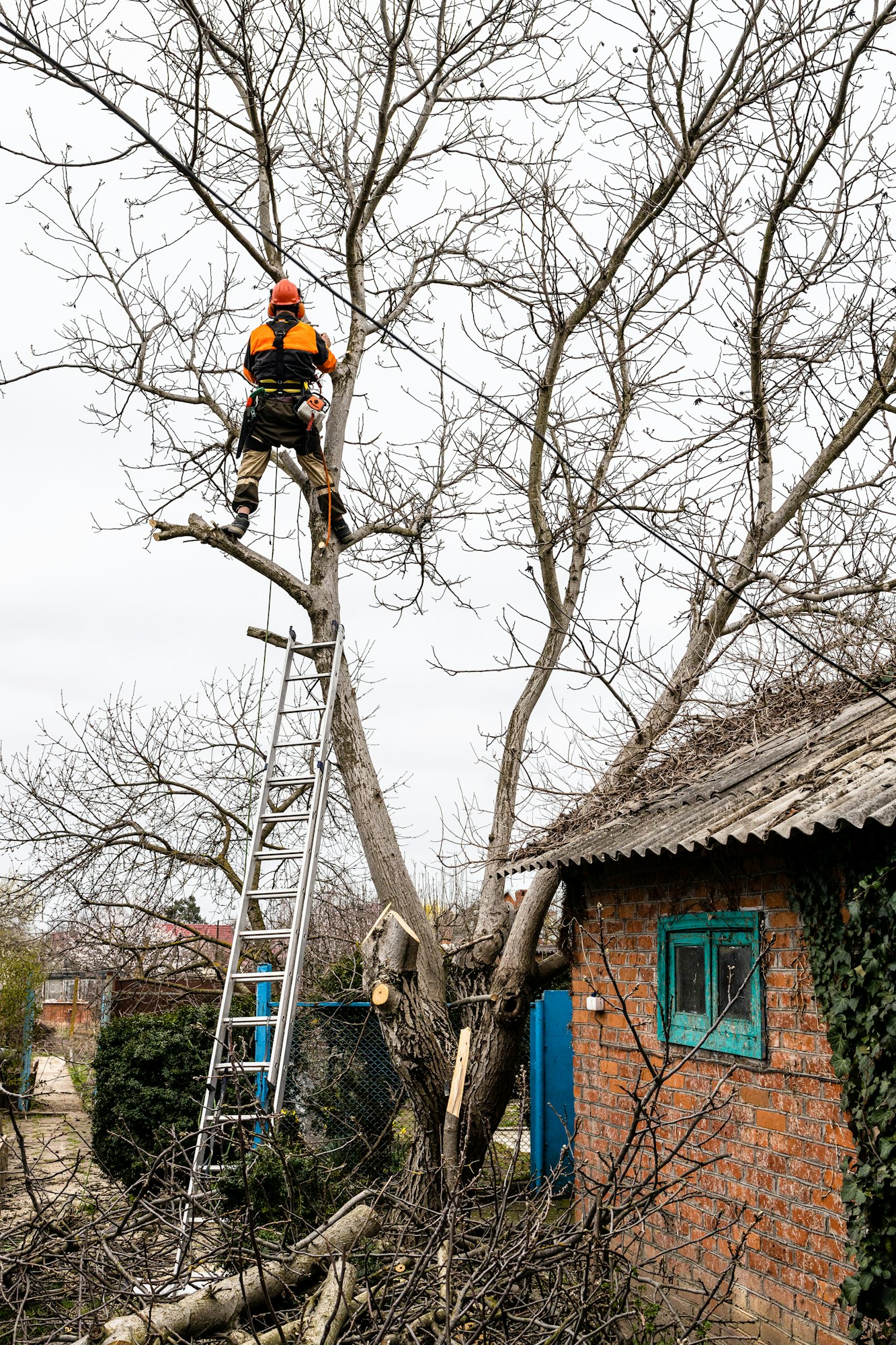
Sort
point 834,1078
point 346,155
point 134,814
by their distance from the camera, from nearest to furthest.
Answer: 1. point 834,1078
2. point 346,155
3. point 134,814

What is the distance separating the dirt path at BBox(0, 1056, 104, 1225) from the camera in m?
8.22

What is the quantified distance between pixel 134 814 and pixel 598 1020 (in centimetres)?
603

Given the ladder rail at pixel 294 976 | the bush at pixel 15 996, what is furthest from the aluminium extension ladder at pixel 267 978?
the bush at pixel 15 996

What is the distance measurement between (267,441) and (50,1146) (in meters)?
A: 11.1

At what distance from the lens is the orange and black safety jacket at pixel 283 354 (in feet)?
27.1

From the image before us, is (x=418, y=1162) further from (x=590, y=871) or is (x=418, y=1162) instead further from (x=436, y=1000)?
(x=590, y=871)

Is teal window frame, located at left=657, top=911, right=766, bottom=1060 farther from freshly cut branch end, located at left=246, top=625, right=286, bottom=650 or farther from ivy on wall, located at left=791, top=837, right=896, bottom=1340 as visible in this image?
freshly cut branch end, located at left=246, top=625, right=286, bottom=650

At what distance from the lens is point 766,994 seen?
545 cm

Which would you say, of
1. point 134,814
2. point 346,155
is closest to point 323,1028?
point 134,814

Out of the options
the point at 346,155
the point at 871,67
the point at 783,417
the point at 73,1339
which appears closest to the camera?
the point at 73,1339

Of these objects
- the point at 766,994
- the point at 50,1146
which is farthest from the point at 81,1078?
the point at 766,994

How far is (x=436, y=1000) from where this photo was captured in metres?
8.40

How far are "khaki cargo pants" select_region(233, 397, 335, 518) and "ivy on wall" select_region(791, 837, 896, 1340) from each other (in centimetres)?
521

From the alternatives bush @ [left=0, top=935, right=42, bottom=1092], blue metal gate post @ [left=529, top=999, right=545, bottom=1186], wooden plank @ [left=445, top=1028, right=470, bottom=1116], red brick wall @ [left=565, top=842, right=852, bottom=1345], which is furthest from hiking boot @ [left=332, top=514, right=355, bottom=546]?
bush @ [left=0, top=935, right=42, bottom=1092]
